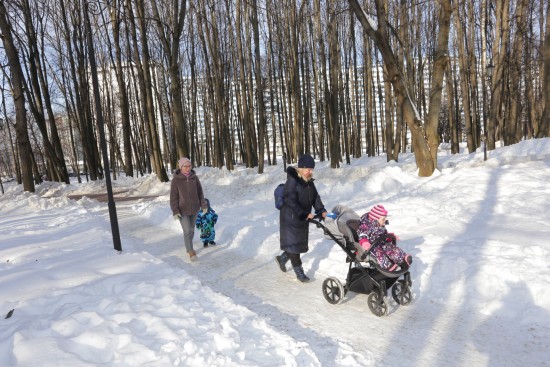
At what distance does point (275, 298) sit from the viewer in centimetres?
553

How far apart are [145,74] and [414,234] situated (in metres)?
18.8

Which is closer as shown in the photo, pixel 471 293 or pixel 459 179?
pixel 471 293

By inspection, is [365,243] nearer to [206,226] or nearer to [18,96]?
[206,226]

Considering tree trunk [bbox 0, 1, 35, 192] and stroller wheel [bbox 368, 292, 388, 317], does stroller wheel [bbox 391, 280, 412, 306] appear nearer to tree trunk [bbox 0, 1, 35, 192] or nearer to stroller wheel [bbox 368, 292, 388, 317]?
stroller wheel [bbox 368, 292, 388, 317]

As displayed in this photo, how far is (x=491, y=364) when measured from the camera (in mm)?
3719

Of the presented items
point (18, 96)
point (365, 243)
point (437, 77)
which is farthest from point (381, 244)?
point (18, 96)

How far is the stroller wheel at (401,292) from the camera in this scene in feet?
16.7

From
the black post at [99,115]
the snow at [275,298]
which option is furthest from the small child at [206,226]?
the black post at [99,115]

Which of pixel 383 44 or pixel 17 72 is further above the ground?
pixel 17 72

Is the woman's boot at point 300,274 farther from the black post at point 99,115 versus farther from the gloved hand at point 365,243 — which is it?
the black post at point 99,115

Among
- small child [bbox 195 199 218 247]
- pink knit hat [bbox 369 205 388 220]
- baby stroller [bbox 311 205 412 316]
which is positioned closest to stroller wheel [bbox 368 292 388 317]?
baby stroller [bbox 311 205 412 316]

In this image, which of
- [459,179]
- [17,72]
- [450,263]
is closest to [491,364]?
[450,263]

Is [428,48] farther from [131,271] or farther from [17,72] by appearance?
[131,271]

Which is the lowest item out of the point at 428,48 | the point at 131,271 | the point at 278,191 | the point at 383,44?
the point at 131,271
